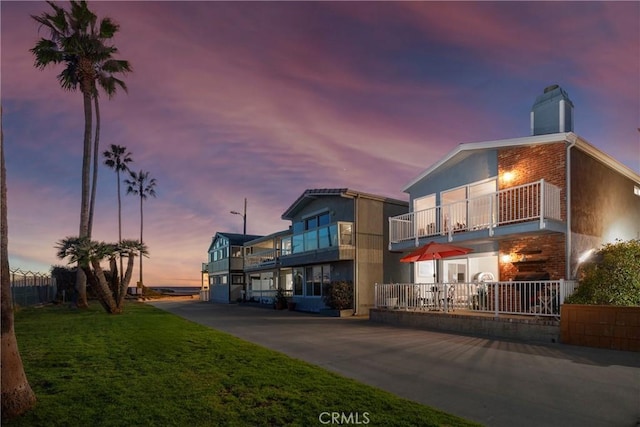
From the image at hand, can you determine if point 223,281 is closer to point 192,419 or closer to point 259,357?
point 259,357

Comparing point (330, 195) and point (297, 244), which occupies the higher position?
point (330, 195)

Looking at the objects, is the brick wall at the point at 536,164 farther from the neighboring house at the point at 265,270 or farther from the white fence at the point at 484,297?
the neighboring house at the point at 265,270

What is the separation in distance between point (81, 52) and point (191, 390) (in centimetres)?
2240

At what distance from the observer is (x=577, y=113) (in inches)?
611

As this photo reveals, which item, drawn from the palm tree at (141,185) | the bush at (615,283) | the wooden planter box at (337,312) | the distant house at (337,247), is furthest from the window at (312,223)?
the palm tree at (141,185)

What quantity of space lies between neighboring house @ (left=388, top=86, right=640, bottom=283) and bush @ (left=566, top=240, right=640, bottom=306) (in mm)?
1599

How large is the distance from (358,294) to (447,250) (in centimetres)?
764

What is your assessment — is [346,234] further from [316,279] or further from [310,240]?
[316,279]

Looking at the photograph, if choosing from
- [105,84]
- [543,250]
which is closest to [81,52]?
[105,84]

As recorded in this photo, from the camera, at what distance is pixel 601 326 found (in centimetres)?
930

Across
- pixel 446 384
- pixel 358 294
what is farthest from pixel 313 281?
pixel 446 384

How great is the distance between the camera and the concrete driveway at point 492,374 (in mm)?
4984

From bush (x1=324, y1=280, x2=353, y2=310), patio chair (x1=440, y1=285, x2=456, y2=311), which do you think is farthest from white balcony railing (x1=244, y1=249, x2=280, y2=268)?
patio chair (x1=440, y1=285, x2=456, y2=311)

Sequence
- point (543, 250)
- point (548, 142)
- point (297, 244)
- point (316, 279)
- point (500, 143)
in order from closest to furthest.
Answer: point (543, 250)
point (548, 142)
point (500, 143)
point (316, 279)
point (297, 244)
